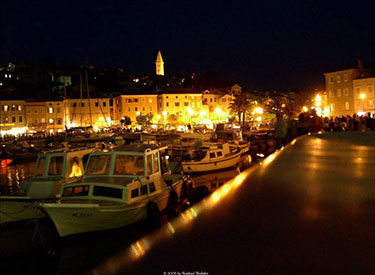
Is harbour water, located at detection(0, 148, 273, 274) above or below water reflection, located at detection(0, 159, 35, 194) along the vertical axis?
below

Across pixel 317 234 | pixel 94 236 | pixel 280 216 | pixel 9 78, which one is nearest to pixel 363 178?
pixel 280 216

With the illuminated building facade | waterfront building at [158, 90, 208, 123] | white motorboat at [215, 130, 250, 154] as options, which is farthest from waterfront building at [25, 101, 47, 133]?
the illuminated building facade

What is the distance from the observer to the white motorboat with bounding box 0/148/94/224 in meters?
15.0

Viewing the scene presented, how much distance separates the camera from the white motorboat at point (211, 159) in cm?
2903

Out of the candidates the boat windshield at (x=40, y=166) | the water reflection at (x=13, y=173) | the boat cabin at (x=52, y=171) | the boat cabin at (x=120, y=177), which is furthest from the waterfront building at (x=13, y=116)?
the boat cabin at (x=120, y=177)

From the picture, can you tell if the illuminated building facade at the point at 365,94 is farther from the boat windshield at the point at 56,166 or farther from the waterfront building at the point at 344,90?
the boat windshield at the point at 56,166

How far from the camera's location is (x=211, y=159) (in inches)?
1174

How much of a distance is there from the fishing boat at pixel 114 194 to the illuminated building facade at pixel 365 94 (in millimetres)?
54303

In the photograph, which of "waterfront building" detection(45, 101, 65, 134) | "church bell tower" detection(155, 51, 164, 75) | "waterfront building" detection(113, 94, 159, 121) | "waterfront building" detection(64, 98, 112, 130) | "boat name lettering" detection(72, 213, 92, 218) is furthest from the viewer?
"church bell tower" detection(155, 51, 164, 75)

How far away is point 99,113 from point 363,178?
90.1m

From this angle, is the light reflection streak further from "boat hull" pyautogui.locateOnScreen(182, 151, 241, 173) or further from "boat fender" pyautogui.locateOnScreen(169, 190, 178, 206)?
"boat hull" pyautogui.locateOnScreen(182, 151, 241, 173)

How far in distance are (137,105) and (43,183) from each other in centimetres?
7704

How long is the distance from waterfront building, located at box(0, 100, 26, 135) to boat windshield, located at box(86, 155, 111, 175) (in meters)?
75.2

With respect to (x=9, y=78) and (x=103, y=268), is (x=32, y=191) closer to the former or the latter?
(x=103, y=268)
